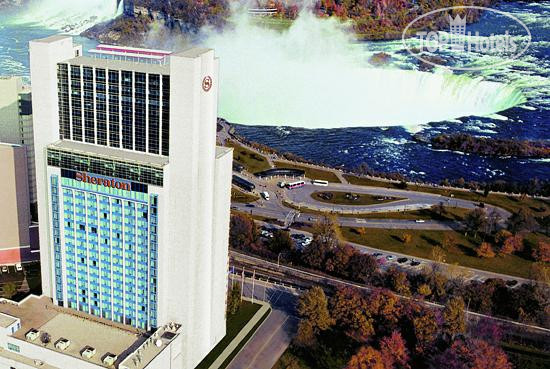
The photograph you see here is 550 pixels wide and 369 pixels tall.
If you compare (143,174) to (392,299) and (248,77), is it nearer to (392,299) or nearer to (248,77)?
(392,299)

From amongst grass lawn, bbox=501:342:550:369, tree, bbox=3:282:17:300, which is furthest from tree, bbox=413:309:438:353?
tree, bbox=3:282:17:300

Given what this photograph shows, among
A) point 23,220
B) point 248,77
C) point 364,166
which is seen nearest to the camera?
point 23,220

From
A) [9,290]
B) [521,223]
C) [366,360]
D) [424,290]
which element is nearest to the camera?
[366,360]

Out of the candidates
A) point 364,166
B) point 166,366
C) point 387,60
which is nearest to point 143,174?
point 166,366

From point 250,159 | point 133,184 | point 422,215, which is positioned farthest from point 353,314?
point 250,159

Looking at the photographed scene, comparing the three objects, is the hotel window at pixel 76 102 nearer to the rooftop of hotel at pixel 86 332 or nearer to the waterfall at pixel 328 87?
the rooftop of hotel at pixel 86 332

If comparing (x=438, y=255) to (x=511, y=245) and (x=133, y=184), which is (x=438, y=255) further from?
(x=133, y=184)

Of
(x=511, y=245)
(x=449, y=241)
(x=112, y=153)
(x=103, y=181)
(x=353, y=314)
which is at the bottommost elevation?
(x=449, y=241)
